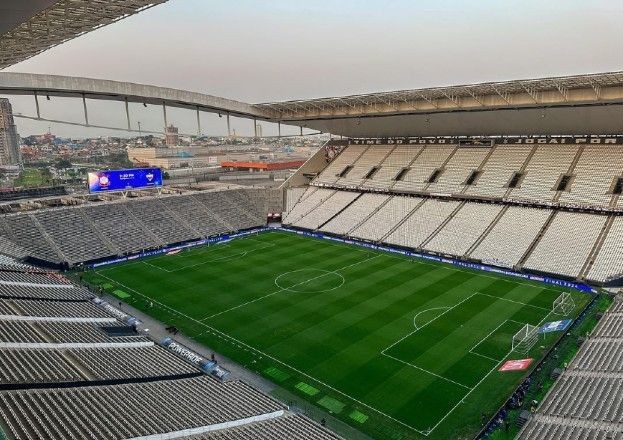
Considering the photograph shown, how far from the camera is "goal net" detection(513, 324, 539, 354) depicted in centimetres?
2509

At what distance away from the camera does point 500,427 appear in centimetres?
1888

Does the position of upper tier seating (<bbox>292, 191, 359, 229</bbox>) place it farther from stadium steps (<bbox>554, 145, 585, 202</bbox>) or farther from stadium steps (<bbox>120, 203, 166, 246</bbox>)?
stadium steps (<bbox>554, 145, 585, 202</bbox>)

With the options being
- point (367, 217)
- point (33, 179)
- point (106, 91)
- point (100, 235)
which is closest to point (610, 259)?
point (367, 217)

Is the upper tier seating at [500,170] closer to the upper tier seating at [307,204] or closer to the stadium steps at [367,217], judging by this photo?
the stadium steps at [367,217]

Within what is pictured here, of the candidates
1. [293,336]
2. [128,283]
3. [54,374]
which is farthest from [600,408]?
[128,283]

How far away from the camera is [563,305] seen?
3056cm

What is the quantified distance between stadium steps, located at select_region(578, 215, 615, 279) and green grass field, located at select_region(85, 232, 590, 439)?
3353mm

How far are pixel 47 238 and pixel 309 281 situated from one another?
86.0 feet

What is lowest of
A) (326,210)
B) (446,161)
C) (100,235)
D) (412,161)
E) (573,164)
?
(326,210)

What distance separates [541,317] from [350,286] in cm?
1335

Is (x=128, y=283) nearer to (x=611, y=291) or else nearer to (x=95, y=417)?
(x=95, y=417)

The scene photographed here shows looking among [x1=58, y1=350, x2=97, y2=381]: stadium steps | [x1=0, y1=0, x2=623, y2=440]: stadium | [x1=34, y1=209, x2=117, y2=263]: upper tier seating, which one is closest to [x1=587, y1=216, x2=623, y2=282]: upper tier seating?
[x1=0, y1=0, x2=623, y2=440]: stadium

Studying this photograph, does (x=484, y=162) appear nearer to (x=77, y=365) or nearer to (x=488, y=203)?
(x=488, y=203)

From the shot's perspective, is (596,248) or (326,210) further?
(326,210)
